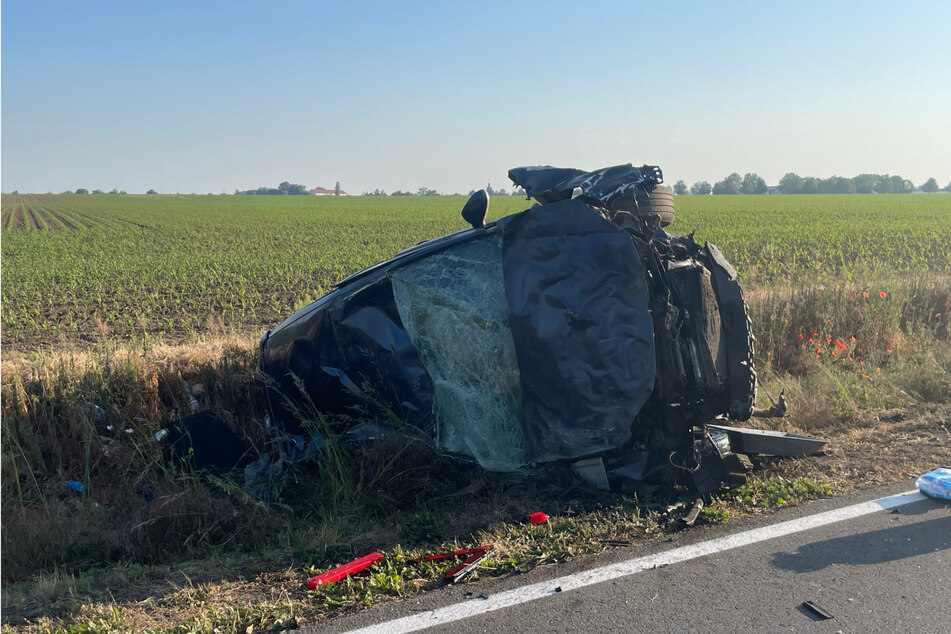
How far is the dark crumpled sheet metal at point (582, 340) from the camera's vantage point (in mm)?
4070

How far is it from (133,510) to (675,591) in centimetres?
320

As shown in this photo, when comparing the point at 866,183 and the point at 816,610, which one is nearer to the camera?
the point at 816,610

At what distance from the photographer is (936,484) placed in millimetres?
4117

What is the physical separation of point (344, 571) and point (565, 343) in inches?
67.1

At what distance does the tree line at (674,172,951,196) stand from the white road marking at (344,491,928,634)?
105 meters

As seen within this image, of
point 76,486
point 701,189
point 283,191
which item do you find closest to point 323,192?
point 283,191

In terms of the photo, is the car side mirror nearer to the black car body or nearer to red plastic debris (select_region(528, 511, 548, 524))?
the black car body

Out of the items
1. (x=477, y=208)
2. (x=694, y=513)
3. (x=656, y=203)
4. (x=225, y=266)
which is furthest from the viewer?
(x=225, y=266)

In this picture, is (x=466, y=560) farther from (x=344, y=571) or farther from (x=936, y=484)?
(x=936, y=484)

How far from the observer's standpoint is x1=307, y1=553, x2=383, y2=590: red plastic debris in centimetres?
322

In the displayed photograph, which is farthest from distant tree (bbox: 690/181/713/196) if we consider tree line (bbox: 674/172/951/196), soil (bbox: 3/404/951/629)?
soil (bbox: 3/404/951/629)

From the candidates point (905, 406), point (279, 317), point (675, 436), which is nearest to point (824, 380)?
point (905, 406)

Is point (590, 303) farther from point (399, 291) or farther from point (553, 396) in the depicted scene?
point (399, 291)

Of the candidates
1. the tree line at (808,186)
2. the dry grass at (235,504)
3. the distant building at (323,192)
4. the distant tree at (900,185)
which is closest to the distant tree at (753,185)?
the tree line at (808,186)
